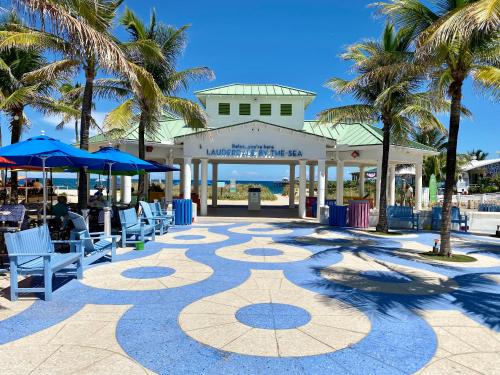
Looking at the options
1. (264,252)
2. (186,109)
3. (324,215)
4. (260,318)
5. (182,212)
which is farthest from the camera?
(324,215)

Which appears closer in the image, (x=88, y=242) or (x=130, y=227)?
(x=88, y=242)

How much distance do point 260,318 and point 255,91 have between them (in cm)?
1885

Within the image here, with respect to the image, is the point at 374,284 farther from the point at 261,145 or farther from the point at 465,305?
the point at 261,145

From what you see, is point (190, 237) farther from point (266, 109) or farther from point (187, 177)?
point (266, 109)

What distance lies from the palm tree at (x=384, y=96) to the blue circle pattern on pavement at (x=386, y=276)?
6.51m

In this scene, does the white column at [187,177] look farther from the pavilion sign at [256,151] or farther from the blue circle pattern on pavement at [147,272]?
the blue circle pattern on pavement at [147,272]

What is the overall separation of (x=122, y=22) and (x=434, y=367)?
15423 millimetres

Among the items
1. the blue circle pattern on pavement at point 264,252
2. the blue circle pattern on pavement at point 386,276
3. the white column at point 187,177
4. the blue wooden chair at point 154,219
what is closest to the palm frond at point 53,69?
the blue wooden chair at point 154,219

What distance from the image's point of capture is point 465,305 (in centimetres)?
591

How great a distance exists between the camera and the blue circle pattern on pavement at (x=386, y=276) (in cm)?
736

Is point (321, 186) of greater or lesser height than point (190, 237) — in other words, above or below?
above

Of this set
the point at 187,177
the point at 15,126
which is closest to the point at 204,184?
the point at 187,177

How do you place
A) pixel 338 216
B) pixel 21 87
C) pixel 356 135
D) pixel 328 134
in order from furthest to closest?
1. pixel 328 134
2. pixel 356 135
3. pixel 338 216
4. pixel 21 87

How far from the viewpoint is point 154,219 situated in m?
12.5
